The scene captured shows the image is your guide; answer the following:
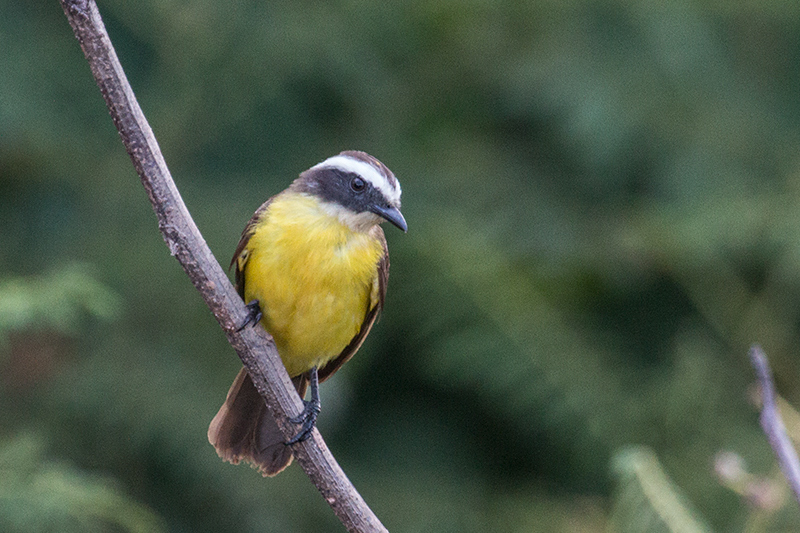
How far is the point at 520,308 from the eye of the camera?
480 cm

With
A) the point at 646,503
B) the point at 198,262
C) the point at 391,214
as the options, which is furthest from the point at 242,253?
the point at 646,503

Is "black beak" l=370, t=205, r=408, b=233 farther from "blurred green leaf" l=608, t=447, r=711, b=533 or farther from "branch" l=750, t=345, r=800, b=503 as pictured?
"branch" l=750, t=345, r=800, b=503

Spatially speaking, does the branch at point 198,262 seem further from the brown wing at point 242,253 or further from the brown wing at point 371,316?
the brown wing at point 371,316

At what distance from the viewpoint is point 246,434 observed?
3.22 metres

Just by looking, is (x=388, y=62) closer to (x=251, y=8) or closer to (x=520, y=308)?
(x=251, y=8)

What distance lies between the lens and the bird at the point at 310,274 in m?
3.04

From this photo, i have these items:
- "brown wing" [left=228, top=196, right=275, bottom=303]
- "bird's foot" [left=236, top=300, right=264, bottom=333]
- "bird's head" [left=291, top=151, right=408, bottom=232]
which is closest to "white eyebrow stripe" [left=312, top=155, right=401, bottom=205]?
"bird's head" [left=291, top=151, right=408, bottom=232]

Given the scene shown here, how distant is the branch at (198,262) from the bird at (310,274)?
0.38m

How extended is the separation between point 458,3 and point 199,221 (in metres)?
1.79

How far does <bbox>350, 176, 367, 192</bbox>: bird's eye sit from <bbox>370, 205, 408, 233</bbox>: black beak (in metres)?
0.07

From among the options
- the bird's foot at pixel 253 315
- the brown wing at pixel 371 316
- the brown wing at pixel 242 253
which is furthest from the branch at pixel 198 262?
the brown wing at pixel 371 316

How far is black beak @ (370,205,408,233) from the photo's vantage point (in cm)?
309

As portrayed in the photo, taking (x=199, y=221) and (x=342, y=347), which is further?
(x=199, y=221)

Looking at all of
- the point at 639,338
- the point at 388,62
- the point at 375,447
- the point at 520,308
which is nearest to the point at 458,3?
the point at 388,62
